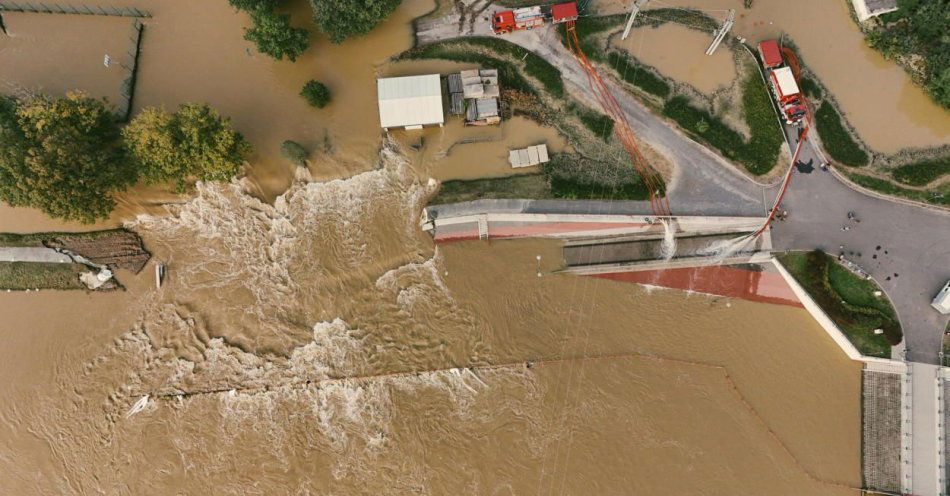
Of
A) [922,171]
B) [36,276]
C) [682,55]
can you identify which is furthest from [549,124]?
[36,276]

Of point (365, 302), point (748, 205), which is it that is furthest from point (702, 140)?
point (365, 302)

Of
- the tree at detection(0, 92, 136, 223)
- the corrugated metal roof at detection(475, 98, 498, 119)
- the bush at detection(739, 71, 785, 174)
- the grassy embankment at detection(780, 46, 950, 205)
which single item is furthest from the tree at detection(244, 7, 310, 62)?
the grassy embankment at detection(780, 46, 950, 205)

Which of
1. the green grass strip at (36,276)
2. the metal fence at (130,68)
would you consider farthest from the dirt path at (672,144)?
the green grass strip at (36,276)

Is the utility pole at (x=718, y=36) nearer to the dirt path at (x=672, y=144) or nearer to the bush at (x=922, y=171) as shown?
the dirt path at (x=672, y=144)

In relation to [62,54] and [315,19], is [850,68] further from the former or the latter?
[62,54]

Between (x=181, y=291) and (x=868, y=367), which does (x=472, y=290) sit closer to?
(x=181, y=291)
